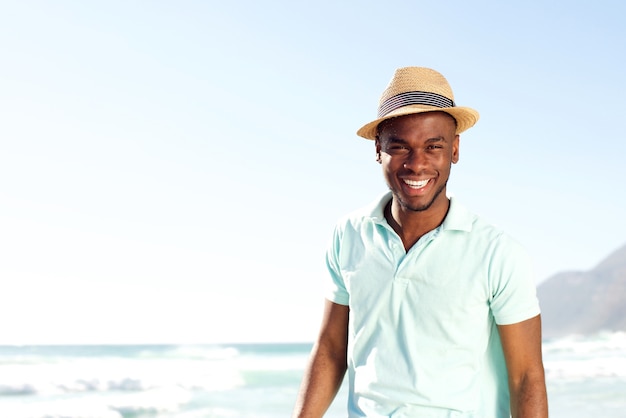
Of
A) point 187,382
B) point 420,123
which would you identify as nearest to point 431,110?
point 420,123

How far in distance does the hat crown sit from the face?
2.8 inches

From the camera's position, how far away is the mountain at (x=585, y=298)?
2755cm

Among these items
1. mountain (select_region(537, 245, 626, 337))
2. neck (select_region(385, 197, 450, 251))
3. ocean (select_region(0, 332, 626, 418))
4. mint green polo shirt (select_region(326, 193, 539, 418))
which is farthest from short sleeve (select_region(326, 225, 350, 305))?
mountain (select_region(537, 245, 626, 337))

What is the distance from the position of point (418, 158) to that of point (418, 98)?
0.56ft

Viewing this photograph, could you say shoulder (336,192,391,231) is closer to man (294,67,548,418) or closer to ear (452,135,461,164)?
man (294,67,548,418)

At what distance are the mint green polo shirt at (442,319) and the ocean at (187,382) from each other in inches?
280

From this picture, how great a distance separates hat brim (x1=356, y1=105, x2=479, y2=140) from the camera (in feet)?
7.56

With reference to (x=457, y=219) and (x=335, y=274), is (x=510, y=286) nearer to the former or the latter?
(x=457, y=219)

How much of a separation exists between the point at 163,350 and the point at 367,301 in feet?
56.3

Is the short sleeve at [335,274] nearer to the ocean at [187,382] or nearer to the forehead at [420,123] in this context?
the forehead at [420,123]

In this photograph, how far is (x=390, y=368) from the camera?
2.33 m

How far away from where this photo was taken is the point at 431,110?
91.5 inches

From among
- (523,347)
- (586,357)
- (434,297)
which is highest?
(434,297)


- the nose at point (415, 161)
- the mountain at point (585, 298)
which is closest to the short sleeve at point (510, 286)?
the nose at point (415, 161)
